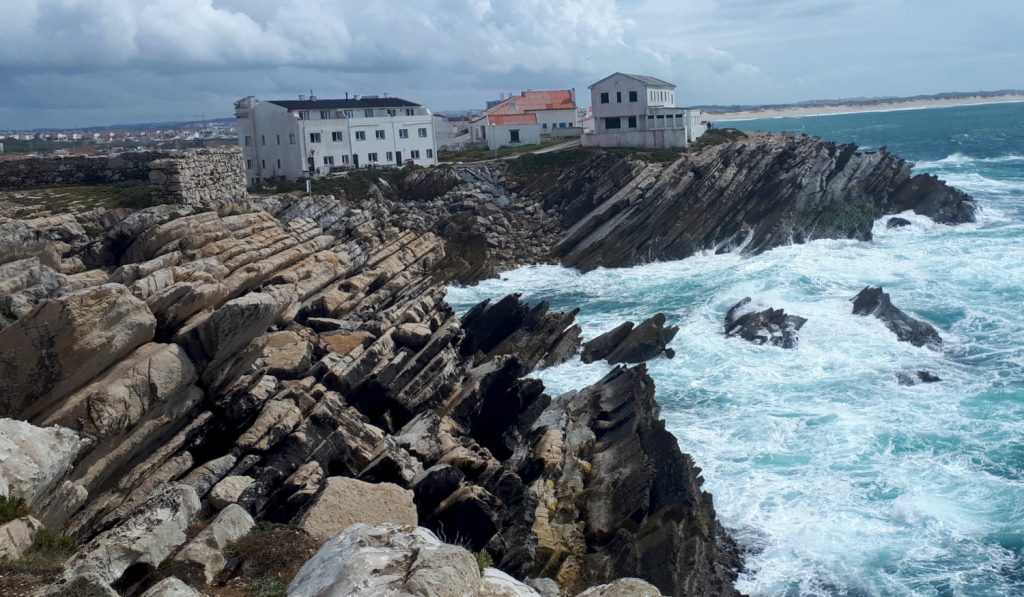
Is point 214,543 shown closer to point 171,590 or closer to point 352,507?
Answer: point 171,590

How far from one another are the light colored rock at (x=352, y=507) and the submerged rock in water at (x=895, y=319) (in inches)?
1095

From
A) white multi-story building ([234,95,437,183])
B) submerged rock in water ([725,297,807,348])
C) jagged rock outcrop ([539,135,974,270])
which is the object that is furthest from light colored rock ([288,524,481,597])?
white multi-story building ([234,95,437,183])

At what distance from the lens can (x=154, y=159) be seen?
39.7m

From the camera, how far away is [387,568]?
1010cm

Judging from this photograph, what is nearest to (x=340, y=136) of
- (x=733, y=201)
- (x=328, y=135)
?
(x=328, y=135)

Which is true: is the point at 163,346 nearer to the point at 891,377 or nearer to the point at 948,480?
the point at 948,480

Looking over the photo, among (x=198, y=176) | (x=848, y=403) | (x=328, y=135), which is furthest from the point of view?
(x=328, y=135)

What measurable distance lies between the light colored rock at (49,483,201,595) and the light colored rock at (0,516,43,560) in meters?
0.76

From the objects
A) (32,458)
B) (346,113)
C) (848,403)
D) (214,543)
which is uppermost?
(346,113)

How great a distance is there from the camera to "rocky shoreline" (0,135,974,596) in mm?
14141

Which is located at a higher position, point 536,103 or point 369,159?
point 536,103

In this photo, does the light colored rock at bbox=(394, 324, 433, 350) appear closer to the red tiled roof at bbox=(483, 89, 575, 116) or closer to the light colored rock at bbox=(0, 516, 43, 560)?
the light colored rock at bbox=(0, 516, 43, 560)

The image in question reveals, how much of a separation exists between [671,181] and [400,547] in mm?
57464

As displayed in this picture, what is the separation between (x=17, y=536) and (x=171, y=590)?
3454 millimetres
